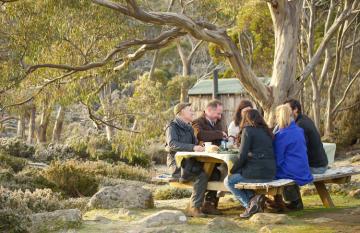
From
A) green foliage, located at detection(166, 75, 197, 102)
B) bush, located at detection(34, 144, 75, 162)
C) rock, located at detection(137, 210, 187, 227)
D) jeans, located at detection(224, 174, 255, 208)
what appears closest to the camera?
rock, located at detection(137, 210, 187, 227)

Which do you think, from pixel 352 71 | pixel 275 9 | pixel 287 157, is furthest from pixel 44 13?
pixel 352 71

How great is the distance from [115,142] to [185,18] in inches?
220

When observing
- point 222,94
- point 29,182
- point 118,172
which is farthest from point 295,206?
point 222,94

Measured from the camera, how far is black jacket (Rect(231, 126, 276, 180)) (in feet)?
23.9

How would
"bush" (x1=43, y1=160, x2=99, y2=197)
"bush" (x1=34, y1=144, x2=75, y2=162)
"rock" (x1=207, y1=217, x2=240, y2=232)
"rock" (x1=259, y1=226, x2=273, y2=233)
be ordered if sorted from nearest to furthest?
1. "rock" (x1=259, y1=226, x2=273, y2=233)
2. "rock" (x1=207, y1=217, x2=240, y2=232)
3. "bush" (x1=43, y1=160, x2=99, y2=197)
4. "bush" (x1=34, y1=144, x2=75, y2=162)

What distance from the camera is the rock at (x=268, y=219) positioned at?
696 cm

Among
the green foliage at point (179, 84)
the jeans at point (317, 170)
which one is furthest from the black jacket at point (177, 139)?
the green foliage at point (179, 84)

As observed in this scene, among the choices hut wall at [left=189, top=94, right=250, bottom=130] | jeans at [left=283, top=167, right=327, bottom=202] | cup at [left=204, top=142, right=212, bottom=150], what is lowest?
jeans at [left=283, top=167, right=327, bottom=202]

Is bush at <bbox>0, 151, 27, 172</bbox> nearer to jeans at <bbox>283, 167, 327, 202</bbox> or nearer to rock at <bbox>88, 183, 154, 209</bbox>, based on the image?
rock at <bbox>88, 183, 154, 209</bbox>

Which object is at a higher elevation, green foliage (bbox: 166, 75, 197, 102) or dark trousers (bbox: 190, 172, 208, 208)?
green foliage (bbox: 166, 75, 197, 102)

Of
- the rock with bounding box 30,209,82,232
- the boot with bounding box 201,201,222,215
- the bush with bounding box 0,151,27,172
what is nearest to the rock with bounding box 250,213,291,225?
the boot with bounding box 201,201,222,215

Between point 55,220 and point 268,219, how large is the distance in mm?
2355

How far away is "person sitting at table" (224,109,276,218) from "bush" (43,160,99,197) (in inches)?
194

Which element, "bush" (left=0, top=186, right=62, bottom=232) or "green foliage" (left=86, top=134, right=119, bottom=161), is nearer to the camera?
"bush" (left=0, top=186, right=62, bottom=232)
